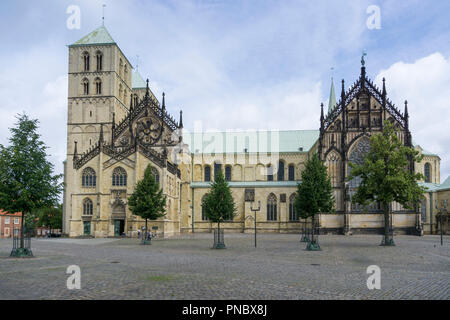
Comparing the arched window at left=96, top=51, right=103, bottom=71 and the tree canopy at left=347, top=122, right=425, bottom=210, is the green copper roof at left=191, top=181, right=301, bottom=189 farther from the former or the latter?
the tree canopy at left=347, top=122, right=425, bottom=210

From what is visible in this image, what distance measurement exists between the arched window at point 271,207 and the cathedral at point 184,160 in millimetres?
164

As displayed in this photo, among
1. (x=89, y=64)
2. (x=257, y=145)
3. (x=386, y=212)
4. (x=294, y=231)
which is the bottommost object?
(x=294, y=231)

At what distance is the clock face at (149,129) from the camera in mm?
62875

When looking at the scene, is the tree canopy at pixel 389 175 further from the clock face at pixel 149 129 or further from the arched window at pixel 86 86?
the arched window at pixel 86 86

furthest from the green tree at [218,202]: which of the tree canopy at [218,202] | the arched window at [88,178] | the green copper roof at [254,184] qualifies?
the green copper roof at [254,184]

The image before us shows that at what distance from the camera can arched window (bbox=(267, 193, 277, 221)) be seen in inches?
2609

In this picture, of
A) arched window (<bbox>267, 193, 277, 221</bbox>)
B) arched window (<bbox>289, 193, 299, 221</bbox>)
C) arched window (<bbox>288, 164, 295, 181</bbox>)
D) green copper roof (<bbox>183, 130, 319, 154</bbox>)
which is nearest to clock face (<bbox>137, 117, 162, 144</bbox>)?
green copper roof (<bbox>183, 130, 319, 154</bbox>)

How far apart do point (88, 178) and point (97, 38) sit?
84.4 ft

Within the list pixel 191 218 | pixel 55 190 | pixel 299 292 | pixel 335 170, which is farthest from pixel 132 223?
pixel 299 292

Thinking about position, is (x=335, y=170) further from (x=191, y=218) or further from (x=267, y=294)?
(x=267, y=294)

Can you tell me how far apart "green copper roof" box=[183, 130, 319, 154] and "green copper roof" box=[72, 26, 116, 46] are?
21681mm

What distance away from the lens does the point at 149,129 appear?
2484 inches
